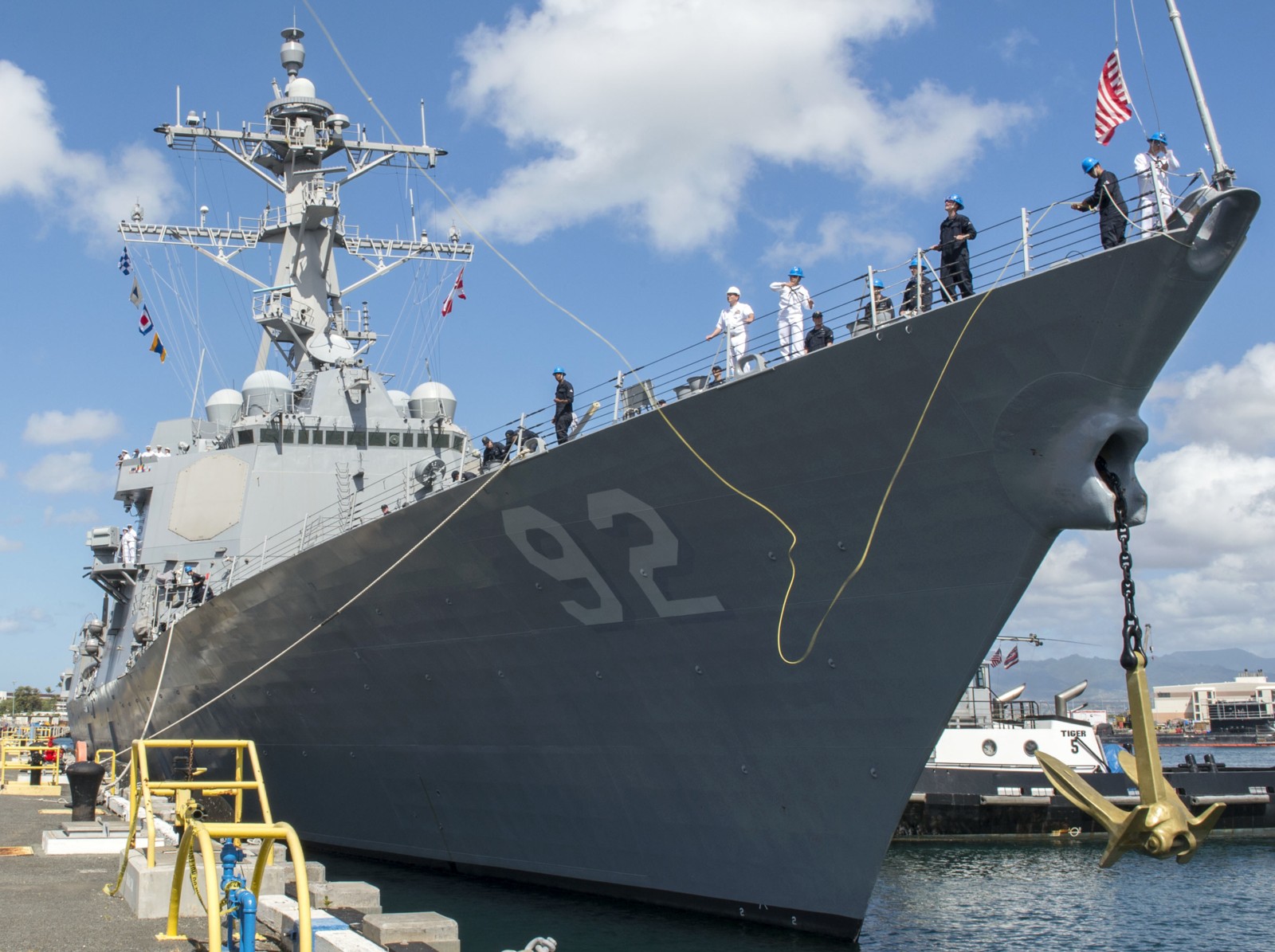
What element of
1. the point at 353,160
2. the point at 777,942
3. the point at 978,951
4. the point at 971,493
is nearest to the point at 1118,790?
the point at 978,951

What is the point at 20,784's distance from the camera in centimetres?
1734

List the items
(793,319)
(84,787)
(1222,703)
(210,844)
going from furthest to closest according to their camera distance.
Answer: (1222,703) < (84,787) < (793,319) < (210,844)

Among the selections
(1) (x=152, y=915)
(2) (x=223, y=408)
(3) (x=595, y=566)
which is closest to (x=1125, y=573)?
(3) (x=595, y=566)

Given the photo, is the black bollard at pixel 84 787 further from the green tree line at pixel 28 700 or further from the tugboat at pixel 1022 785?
the green tree line at pixel 28 700

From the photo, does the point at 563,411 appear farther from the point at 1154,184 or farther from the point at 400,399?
the point at 400,399

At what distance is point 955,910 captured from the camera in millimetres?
13078

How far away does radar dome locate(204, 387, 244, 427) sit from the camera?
17.8 meters

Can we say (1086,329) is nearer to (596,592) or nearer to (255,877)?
(596,592)

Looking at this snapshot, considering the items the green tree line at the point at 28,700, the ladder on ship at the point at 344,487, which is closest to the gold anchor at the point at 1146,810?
the ladder on ship at the point at 344,487

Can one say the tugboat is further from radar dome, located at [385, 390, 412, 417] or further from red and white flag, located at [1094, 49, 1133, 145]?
red and white flag, located at [1094, 49, 1133, 145]

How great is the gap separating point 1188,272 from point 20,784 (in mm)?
17715

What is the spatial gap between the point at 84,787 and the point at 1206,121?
11.3 meters

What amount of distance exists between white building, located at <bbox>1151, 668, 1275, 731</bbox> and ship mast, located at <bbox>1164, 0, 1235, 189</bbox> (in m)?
66.6

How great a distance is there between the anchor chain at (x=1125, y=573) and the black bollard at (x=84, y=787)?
949cm
